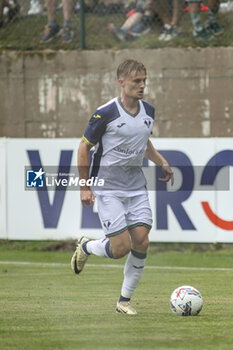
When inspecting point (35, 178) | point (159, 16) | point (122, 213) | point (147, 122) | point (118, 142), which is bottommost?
point (35, 178)

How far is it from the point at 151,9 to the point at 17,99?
3139 millimetres

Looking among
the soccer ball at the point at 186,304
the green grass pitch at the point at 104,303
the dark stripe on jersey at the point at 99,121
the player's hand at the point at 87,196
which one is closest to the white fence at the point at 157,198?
the green grass pitch at the point at 104,303

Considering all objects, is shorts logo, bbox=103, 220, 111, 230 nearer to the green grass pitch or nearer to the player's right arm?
the player's right arm

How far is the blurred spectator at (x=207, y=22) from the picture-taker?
1569 cm

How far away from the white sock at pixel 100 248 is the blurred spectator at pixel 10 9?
937 cm

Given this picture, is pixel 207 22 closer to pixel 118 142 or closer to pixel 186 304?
pixel 118 142

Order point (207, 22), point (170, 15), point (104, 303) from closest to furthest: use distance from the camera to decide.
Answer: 1. point (104, 303)
2. point (207, 22)
3. point (170, 15)

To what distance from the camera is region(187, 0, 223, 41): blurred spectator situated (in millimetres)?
15688

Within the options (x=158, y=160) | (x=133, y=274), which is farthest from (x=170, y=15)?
(x=133, y=274)

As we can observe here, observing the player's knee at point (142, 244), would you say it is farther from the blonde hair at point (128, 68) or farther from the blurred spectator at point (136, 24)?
the blurred spectator at point (136, 24)

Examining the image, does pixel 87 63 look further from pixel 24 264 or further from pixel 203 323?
pixel 203 323

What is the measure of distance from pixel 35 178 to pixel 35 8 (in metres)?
3.81

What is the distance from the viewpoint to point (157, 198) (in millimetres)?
14344

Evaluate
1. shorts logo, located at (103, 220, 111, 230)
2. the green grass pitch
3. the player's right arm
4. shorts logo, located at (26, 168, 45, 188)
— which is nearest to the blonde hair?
the player's right arm
